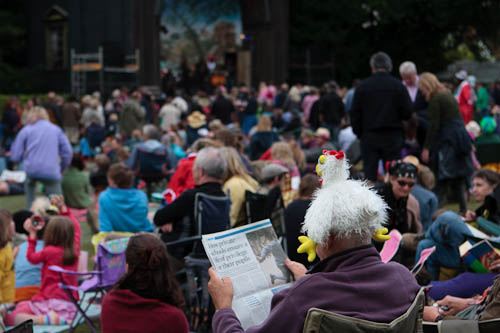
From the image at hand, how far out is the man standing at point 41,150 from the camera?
30.7 feet

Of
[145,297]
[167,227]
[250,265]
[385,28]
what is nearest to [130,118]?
[167,227]

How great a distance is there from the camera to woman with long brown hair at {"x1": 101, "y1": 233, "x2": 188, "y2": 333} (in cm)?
414

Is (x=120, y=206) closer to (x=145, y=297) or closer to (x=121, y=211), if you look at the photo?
(x=121, y=211)

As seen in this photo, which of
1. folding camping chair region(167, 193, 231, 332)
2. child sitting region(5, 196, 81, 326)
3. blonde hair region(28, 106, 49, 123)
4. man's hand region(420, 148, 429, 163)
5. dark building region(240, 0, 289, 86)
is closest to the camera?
folding camping chair region(167, 193, 231, 332)

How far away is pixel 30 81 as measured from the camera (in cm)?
2728

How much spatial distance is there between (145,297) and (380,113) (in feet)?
14.0

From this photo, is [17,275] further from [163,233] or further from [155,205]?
[155,205]

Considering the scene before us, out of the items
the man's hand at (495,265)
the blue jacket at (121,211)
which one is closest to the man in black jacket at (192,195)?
the blue jacket at (121,211)

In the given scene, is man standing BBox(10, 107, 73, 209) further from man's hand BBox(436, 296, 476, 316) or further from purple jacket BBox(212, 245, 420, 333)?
purple jacket BBox(212, 245, 420, 333)

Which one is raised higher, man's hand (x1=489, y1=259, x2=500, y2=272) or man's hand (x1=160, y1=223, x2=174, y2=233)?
man's hand (x1=489, y1=259, x2=500, y2=272)

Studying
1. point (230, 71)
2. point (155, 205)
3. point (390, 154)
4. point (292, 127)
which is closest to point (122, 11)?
point (230, 71)

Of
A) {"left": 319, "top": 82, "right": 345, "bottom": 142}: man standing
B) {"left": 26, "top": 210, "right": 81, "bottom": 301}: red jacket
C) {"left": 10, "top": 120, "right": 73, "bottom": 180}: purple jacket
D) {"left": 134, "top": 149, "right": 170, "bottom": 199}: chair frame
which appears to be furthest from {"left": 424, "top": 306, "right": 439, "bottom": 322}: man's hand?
{"left": 319, "top": 82, "right": 345, "bottom": 142}: man standing

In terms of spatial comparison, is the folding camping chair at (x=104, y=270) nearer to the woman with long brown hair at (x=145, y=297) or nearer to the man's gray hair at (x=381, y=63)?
the woman with long brown hair at (x=145, y=297)

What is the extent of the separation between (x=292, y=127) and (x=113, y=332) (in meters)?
12.3
